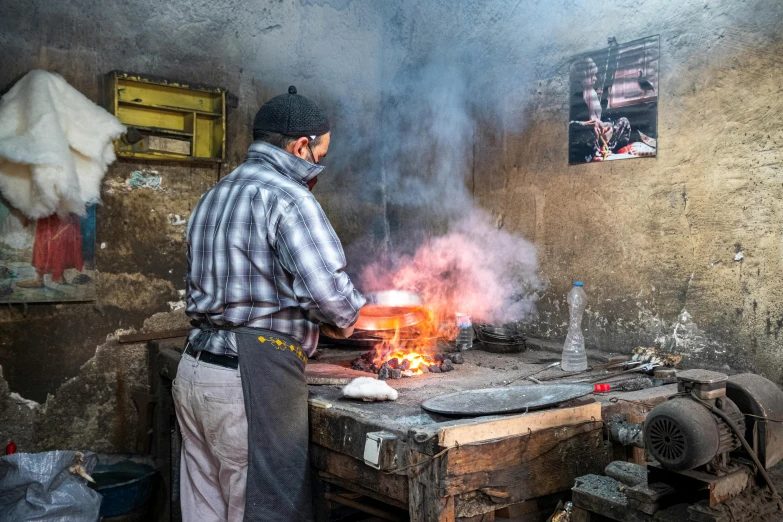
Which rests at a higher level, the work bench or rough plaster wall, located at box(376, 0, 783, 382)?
rough plaster wall, located at box(376, 0, 783, 382)

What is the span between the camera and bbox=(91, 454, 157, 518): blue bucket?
4401mm

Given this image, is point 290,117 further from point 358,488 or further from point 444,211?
point 444,211

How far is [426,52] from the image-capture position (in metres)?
6.03

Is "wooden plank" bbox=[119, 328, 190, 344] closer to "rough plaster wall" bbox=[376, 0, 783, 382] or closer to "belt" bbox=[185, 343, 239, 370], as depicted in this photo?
"belt" bbox=[185, 343, 239, 370]

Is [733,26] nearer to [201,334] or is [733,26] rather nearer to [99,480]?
[201,334]

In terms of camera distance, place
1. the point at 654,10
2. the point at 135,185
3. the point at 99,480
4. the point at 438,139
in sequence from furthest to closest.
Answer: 1. the point at 438,139
2. the point at 135,185
3. the point at 99,480
4. the point at 654,10

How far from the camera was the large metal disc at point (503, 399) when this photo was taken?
9.37 ft

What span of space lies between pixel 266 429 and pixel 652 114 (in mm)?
3150

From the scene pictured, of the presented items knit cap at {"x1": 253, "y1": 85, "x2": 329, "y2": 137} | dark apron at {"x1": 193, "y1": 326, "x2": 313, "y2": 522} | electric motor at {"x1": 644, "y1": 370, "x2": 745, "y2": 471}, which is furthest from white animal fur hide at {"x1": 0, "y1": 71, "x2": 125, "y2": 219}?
electric motor at {"x1": 644, "y1": 370, "x2": 745, "y2": 471}

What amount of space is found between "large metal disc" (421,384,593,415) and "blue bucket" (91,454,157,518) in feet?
8.35

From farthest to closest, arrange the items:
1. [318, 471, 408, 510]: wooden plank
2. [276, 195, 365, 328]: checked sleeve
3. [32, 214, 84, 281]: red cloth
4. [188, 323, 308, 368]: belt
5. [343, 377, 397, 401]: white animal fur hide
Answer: [32, 214, 84, 281]: red cloth → [343, 377, 397, 401]: white animal fur hide → [318, 471, 408, 510]: wooden plank → [188, 323, 308, 368]: belt → [276, 195, 365, 328]: checked sleeve

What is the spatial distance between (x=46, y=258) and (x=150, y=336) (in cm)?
94

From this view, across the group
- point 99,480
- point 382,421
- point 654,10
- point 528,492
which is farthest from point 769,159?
point 99,480

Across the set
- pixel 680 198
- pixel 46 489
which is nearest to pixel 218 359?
pixel 46 489
